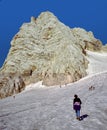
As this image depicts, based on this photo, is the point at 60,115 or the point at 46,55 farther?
the point at 46,55

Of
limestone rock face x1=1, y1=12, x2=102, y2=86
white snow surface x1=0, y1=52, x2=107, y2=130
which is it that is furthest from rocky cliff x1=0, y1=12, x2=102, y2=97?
white snow surface x1=0, y1=52, x2=107, y2=130

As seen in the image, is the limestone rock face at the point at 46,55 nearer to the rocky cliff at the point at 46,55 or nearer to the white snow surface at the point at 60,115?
the rocky cliff at the point at 46,55

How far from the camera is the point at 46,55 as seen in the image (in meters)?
72.7

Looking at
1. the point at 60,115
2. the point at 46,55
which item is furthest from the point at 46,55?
the point at 60,115

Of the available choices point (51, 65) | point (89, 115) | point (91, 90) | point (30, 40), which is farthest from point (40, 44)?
point (89, 115)

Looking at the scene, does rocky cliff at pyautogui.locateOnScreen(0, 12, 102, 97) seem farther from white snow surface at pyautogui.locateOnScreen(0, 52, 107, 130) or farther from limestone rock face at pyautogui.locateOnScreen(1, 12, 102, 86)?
white snow surface at pyautogui.locateOnScreen(0, 52, 107, 130)

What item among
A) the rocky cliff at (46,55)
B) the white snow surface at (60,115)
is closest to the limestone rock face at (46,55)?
the rocky cliff at (46,55)

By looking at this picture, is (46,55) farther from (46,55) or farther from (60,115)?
(60,115)

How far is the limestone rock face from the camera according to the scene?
6303cm

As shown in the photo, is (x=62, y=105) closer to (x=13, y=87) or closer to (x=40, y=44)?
(x=13, y=87)

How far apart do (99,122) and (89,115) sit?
278 cm

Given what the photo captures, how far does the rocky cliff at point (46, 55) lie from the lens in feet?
207

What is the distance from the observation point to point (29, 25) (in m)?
84.4

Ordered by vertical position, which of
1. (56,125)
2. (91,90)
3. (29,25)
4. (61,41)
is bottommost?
(56,125)
